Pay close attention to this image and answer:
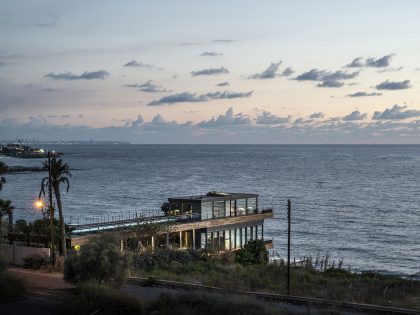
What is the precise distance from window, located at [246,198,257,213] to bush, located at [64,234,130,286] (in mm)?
29673

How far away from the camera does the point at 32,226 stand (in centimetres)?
3850

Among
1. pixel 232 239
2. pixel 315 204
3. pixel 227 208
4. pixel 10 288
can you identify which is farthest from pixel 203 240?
pixel 315 204

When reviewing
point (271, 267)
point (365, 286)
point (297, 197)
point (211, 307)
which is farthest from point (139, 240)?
point (297, 197)

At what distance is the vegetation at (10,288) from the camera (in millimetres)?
22688

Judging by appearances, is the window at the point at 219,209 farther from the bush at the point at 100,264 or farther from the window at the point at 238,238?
the bush at the point at 100,264

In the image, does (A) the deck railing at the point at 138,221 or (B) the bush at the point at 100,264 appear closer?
(B) the bush at the point at 100,264

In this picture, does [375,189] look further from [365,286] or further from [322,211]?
[365,286]

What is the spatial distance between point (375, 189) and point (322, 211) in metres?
38.1

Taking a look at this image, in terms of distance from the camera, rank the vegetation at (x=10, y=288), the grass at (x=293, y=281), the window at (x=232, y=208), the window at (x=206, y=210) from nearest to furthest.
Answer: the vegetation at (x=10, y=288), the grass at (x=293, y=281), the window at (x=206, y=210), the window at (x=232, y=208)

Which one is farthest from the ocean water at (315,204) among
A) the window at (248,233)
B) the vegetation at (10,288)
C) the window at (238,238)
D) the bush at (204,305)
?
the vegetation at (10,288)

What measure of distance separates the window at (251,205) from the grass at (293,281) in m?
16.0

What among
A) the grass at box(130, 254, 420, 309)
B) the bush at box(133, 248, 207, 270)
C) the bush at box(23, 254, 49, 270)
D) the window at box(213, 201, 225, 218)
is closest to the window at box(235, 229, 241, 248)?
the window at box(213, 201, 225, 218)

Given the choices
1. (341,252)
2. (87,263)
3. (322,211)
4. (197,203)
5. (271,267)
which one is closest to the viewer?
(87,263)

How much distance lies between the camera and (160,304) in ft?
65.9
